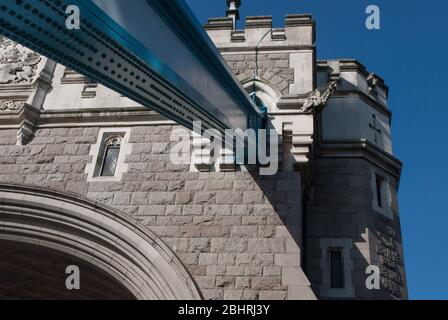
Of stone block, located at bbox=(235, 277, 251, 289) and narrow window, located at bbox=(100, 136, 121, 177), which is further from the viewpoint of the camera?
narrow window, located at bbox=(100, 136, 121, 177)

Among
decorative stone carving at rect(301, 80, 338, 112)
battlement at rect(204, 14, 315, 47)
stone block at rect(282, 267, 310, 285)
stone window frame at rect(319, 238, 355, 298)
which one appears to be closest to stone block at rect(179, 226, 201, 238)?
stone block at rect(282, 267, 310, 285)

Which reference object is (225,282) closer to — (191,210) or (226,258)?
(226,258)

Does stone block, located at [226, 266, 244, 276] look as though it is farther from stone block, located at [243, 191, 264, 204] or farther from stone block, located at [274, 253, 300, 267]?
stone block, located at [243, 191, 264, 204]

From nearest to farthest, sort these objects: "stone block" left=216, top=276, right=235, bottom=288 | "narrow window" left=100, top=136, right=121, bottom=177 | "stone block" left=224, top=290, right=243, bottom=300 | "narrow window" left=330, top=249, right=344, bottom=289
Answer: "stone block" left=224, top=290, right=243, bottom=300 < "stone block" left=216, top=276, right=235, bottom=288 < "narrow window" left=330, top=249, right=344, bottom=289 < "narrow window" left=100, top=136, right=121, bottom=177

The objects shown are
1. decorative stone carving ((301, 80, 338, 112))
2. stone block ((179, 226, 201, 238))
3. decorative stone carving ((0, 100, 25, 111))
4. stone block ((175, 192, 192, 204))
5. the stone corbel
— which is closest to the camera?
stone block ((179, 226, 201, 238))

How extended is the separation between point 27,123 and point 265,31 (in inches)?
153

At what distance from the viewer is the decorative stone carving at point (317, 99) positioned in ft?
22.7

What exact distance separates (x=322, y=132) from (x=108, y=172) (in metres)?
3.58

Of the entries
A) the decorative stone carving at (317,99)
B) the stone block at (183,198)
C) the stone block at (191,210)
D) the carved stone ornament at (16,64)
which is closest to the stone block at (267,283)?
the stone block at (191,210)

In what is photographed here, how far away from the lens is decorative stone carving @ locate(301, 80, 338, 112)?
6914 millimetres

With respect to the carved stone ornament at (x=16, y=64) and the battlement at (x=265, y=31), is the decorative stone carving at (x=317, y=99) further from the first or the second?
the carved stone ornament at (x=16, y=64)

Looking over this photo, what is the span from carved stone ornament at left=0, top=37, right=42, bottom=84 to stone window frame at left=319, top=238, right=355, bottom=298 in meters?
5.23

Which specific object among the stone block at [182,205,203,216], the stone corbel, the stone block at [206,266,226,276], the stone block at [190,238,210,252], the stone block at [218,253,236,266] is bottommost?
the stone block at [206,266,226,276]

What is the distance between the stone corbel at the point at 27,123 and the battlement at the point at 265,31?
2.98m
